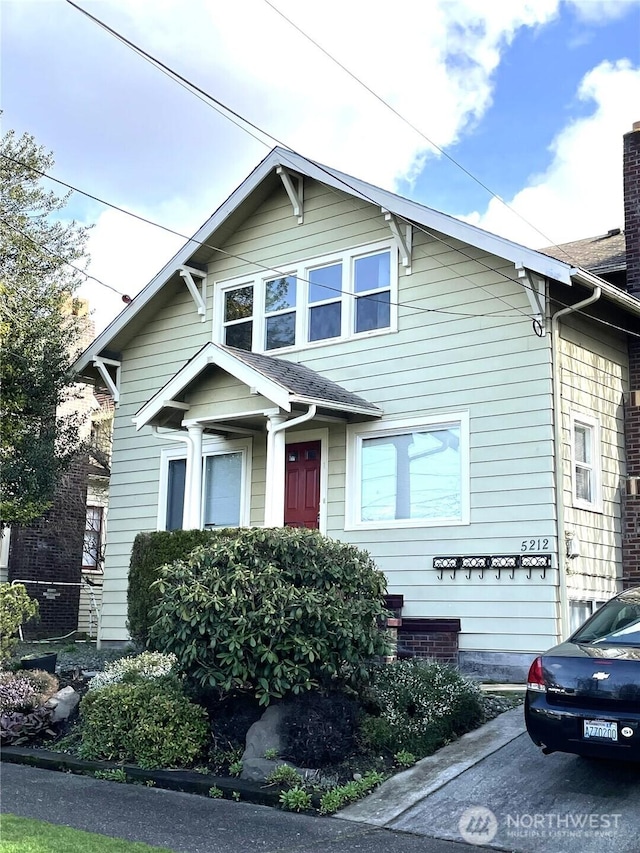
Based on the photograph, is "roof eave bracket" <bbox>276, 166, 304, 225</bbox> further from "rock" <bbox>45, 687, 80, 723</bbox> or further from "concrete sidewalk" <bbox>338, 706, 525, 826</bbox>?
"concrete sidewalk" <bbox>338, 706, 525, 826</bbox>

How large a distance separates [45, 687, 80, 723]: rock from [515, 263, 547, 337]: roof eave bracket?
7.25m

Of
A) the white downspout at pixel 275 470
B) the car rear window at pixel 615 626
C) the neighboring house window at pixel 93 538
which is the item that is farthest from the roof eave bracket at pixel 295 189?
the neighboring house window at pixel 93 538

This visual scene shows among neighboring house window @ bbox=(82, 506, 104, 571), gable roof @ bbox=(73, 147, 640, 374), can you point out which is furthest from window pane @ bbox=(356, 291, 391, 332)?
neighboring house window @ bbox=(82, 506, 104, 571)

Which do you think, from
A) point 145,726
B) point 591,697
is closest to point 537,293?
point 591,697

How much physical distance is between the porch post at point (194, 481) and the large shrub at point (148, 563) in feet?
1.44

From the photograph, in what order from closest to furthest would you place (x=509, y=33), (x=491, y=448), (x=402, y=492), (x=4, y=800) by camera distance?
(x=4, y=800) → (x=509, y=33) → (x=491, y=448) → (x=402, y=492)

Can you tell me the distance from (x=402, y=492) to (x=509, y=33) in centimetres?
608

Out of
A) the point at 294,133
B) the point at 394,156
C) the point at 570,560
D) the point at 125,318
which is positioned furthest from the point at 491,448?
the point at 125,318

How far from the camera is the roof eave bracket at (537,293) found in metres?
12.0

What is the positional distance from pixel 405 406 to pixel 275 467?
2066mm

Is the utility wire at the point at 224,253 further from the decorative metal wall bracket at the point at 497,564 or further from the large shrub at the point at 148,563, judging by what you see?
the large shrub at the point at 148,563

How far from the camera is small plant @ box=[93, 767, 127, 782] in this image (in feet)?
27.1

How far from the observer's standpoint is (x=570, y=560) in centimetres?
1180

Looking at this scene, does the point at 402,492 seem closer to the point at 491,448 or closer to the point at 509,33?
the point at 491,448
